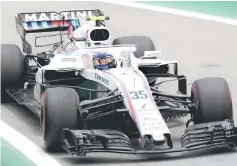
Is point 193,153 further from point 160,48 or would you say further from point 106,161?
point 160,48

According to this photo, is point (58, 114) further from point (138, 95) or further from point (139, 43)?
point (139, 43)

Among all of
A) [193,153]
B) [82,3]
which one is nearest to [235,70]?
[193,153]

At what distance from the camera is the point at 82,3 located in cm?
2616

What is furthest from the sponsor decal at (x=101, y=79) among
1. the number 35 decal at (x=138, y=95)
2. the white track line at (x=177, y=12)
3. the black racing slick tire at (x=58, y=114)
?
the white track line at (x=177, y=12)

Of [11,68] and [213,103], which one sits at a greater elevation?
[11,68]

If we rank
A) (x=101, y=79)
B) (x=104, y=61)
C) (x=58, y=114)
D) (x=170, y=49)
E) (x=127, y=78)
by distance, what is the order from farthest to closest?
(x=170, y=49), (x=104, y=61), (x=101, y=79), (x=127, y=78), (x=58, y=114)

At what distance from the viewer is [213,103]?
12977 millimetres

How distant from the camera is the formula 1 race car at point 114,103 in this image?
12.2 metres

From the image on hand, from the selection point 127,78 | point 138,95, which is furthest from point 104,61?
point 138,95

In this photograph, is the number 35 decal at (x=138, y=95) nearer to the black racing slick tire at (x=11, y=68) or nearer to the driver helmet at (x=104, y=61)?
the driver helmet at (x=104, y=61)

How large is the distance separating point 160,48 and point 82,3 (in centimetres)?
605

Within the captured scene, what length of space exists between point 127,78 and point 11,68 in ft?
9.84

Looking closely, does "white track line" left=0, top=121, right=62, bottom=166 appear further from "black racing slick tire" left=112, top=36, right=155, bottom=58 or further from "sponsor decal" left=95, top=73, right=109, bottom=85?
"black racing slick tire" left=112, top=36, right=155, bottom=58

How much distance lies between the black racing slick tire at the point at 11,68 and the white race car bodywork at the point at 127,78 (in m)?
1.12
